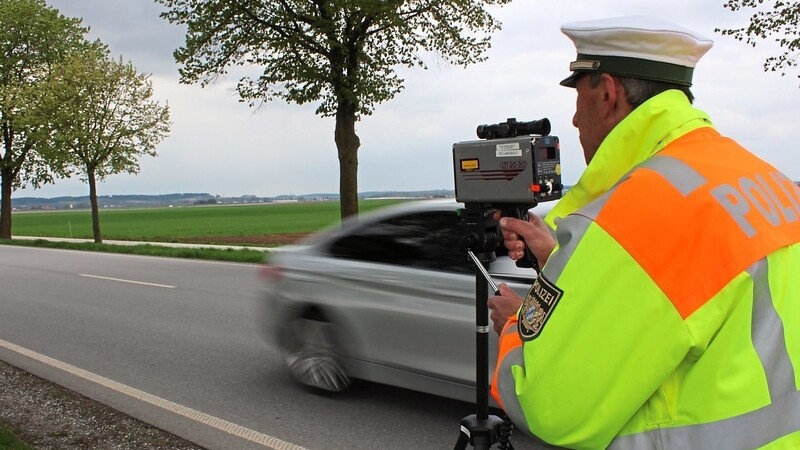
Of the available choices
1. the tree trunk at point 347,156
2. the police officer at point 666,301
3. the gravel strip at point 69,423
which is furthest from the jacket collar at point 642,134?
the tree trunk at point 347,156

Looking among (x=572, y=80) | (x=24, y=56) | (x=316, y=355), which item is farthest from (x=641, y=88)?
(x=24, y=56)

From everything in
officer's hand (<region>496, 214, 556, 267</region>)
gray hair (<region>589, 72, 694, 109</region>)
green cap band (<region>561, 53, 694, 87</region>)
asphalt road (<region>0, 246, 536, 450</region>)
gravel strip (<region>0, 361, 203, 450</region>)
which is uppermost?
green cap band (<region>561, 53, 694, 87</region>)

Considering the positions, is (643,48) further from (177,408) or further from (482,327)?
(177,408)

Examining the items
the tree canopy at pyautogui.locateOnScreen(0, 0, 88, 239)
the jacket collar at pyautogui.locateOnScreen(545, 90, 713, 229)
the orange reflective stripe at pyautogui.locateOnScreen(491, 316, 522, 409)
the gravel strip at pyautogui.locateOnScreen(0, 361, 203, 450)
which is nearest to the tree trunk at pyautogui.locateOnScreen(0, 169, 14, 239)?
A: the tree canopy at pyautogui.locateOnScreen(0, 0, 88, 239)

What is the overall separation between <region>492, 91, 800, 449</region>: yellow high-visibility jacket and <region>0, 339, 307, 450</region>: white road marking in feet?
11.8

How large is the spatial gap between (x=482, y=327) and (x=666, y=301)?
47.5 inches

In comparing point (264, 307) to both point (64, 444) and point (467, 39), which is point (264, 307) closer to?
point (64, 444)

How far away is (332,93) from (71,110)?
12.8m

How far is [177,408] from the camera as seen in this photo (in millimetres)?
5297

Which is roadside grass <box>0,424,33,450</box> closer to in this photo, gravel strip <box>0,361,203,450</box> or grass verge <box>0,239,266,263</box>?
gravel strip <box>0,361,203,450</box>

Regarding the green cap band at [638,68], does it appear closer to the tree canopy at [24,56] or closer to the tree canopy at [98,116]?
the tree canopy at [98,116]

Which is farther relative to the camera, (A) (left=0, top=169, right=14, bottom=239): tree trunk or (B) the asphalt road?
(A) (left=0, top=169, right=14, bottom=239): tree trunk

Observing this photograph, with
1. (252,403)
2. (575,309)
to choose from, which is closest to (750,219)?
(575,309)

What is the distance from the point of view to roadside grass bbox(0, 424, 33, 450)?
422cm
